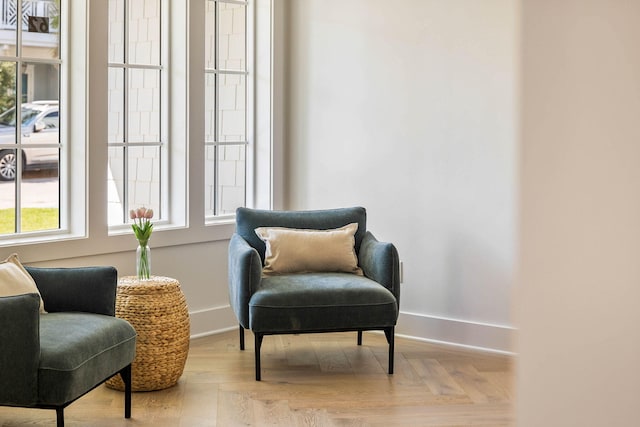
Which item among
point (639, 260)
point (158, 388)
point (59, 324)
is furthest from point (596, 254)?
point (158, 388)

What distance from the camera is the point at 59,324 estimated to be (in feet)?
11.3

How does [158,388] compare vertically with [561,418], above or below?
below

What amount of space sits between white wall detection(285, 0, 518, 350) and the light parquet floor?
1.30 ft

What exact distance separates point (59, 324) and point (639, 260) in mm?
3285

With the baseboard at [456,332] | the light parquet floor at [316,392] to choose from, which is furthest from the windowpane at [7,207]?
the baseboard at [456,332]

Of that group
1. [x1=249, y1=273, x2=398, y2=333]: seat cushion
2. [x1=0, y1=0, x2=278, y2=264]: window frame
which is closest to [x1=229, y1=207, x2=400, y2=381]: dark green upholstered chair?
[x1=249, y1=273, x2=398, y2=333]: seat cushion

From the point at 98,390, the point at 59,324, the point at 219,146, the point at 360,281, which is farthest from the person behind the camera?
the point at 219,146

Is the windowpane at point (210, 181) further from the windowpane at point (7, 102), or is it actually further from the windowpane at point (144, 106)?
the windowpane at point (7, 102)

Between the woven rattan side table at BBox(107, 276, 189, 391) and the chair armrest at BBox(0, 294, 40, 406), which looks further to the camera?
the woven rattan side table at BBox(107, 276, 189, 391)

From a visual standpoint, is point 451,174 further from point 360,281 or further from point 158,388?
point 158,388

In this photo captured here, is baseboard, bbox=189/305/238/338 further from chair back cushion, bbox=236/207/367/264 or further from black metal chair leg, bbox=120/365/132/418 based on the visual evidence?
black metal chair leg, bbox=120/365/132/418

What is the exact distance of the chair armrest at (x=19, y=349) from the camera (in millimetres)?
3053

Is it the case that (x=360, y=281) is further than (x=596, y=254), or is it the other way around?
(x=360, y=281)

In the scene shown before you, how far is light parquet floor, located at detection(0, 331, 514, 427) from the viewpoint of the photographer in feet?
12.3
